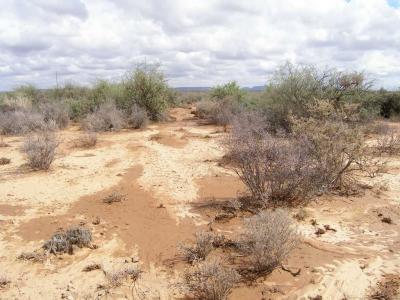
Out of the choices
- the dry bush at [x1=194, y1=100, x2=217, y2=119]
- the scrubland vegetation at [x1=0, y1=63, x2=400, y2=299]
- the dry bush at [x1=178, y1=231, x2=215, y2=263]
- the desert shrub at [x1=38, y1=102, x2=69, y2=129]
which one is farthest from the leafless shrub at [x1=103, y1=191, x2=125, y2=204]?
the dry bush at [x1=194, y1=100, x2=217, y2=119]

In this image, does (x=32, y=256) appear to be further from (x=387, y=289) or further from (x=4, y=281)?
(x=387, y=289)

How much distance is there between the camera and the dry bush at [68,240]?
5.97 meters

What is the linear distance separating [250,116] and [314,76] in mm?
3340

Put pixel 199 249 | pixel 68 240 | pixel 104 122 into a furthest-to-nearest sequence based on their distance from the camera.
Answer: pixel 104 122 → pixel 68 240 → pixel 199 249

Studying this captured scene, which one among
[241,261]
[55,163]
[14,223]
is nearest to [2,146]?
[55,163]

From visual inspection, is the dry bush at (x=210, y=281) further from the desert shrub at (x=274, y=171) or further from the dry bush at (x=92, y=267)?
the desert shrub at (x=274, y=171)

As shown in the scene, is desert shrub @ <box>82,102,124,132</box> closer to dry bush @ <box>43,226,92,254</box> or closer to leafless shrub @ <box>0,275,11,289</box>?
dry bush @ <box>43,226,92,254</box>

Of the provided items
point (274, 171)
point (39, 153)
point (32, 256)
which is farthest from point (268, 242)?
point (39, 153)

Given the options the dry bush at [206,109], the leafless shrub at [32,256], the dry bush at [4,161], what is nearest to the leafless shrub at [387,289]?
the leafless shrub at [32,256]

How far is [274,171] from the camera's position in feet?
24.7

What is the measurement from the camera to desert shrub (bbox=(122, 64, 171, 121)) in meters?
22.0

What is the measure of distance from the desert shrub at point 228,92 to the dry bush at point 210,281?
20.3m

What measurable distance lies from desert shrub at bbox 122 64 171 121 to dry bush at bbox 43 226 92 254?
1571cm

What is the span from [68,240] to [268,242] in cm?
292
